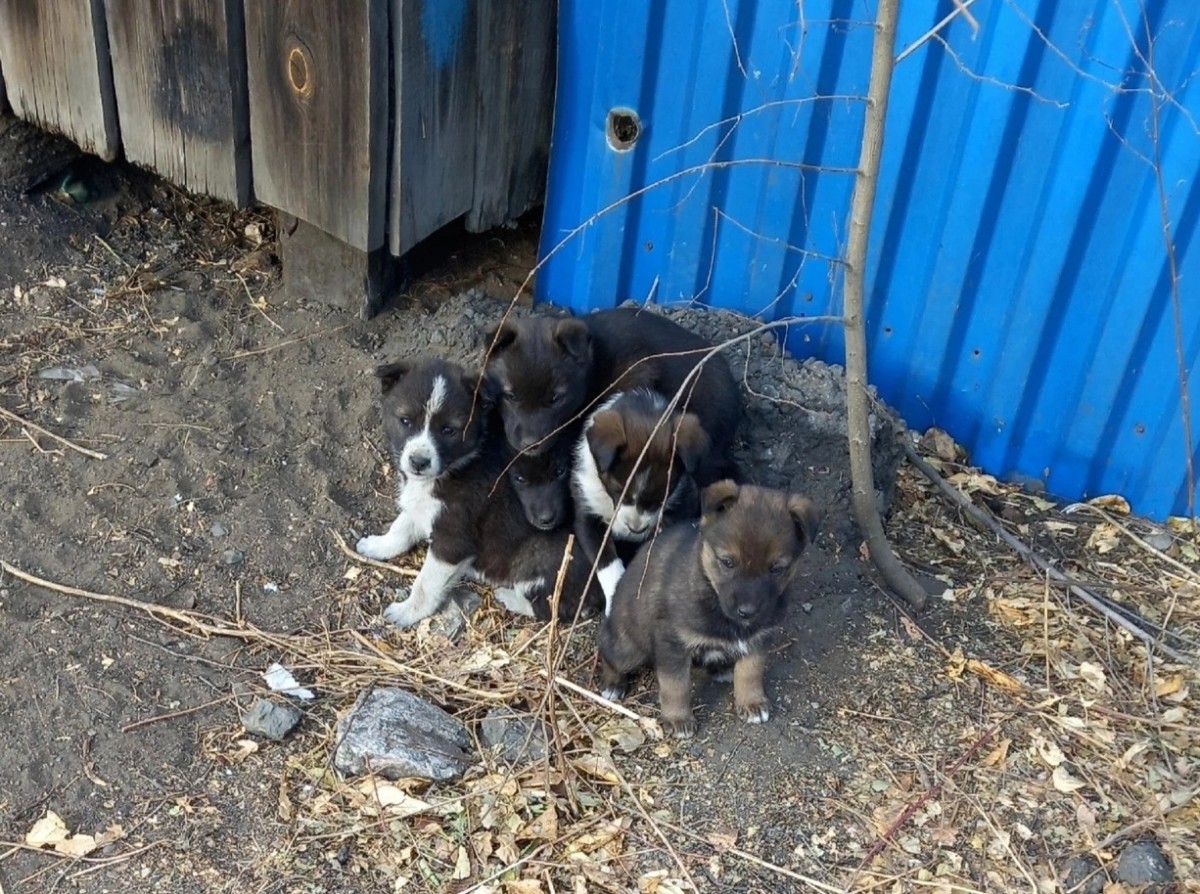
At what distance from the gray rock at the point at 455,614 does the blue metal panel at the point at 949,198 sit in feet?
5.30

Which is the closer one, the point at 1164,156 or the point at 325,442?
the point at 1164,156

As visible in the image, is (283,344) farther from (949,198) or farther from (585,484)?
(949,198)

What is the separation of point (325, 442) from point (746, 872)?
2.75 metres

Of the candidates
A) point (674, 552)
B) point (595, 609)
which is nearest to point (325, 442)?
point (595, 609)

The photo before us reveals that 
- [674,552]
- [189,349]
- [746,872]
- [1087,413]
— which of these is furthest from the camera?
[189,349]

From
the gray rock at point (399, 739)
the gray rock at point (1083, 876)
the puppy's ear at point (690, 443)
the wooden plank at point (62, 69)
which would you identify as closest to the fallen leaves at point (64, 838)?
the gray rock at point (399, 739)

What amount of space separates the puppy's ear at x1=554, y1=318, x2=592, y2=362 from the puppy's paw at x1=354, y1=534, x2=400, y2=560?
44.4 inches

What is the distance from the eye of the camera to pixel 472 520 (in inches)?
196

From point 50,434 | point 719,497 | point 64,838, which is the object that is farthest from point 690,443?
point 50,434

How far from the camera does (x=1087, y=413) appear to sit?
5.55 metres

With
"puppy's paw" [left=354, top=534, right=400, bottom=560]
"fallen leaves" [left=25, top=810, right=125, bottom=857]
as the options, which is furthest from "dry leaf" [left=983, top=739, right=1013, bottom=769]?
"fallen leaves" [left=25, top=810, right=125, bottom=857]

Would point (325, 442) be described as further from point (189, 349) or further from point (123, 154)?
point (123, 154)

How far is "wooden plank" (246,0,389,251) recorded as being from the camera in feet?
16.4

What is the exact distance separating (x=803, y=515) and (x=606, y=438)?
2.93 feet
